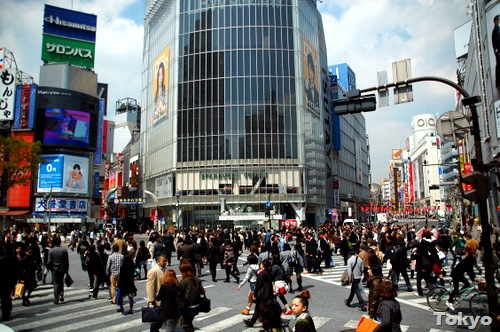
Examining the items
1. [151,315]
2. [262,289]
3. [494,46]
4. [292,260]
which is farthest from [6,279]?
[494,46]

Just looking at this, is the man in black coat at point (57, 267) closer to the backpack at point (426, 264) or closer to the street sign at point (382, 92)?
the street sign at point (382, 92)

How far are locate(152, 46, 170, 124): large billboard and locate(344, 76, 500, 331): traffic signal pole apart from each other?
191 feet

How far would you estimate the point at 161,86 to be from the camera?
67500mm

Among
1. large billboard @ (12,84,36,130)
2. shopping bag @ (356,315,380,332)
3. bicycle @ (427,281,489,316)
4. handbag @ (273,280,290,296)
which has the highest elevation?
large billboard @ (12,84,36,130)

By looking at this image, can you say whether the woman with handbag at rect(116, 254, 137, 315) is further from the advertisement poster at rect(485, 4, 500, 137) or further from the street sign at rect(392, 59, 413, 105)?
the advertisement poster at rect(485, 4, 500, 137)

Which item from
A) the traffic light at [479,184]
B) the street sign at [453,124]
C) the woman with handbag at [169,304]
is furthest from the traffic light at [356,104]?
the woman with handbag at [169,304]

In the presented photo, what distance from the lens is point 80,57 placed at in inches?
3027

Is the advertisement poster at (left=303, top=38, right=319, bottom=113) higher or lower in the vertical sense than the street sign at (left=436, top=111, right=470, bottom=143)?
higher

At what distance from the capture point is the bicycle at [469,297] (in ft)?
32.8

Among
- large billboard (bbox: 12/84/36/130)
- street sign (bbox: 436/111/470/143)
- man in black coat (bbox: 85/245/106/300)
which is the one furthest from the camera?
large billboard (bbox: 12/84/36/130)

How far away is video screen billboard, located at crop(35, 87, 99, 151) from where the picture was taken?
221 ft

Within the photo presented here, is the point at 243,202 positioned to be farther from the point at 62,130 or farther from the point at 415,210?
the point at 415,210

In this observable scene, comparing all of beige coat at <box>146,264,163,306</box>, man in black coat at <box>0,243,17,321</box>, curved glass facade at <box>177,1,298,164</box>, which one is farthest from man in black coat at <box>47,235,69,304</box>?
curved glass facade at <box>177,1,298,164</box>

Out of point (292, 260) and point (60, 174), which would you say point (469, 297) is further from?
point (60, 174)
